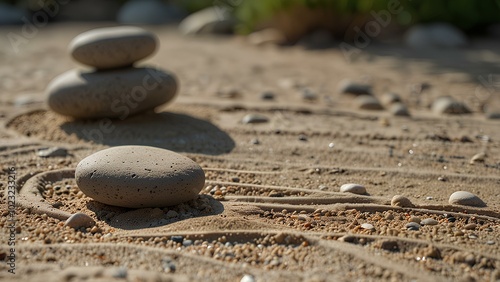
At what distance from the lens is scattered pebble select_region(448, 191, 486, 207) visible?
13.4ft

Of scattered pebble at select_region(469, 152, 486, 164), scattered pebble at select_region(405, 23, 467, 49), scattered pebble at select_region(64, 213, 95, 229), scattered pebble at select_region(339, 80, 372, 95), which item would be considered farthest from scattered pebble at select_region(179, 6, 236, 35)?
scattered pebble at select_region(64, 213, 95, 229)

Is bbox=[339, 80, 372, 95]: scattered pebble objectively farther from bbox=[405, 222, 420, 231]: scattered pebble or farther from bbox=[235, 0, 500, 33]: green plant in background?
bbox=[405, 222, 420, 231]: scattered pebble

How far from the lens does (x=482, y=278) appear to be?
3.17 metres

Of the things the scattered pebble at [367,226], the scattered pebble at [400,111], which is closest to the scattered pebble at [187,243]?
the scattered pebble at [367,226]

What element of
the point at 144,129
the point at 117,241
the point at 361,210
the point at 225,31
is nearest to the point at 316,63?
the point at 225,31

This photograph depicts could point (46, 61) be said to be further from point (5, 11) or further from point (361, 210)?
point (361, 210)

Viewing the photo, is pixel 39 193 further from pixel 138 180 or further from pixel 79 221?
pixel 138 180

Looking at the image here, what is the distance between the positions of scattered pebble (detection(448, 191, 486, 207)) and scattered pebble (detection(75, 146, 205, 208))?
143 centimetres

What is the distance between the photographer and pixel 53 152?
16.3 feet

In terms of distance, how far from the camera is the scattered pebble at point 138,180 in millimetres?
3824

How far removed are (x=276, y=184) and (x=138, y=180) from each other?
0.98 meters

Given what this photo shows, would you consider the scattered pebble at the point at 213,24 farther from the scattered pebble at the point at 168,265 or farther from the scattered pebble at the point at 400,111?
the scattered pebble at the point at 168,265

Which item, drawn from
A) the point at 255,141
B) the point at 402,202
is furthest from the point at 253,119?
the point at 402,202

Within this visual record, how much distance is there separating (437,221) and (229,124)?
2351 millimetres
